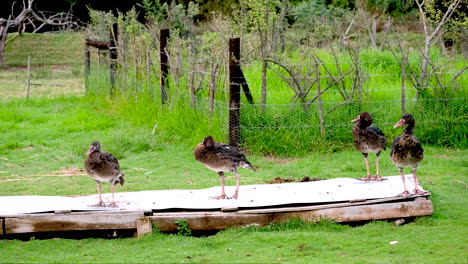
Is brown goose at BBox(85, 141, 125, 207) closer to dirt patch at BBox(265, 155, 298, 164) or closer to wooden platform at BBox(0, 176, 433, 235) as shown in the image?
wooden platform at BBox(0, 176, 433, 235)

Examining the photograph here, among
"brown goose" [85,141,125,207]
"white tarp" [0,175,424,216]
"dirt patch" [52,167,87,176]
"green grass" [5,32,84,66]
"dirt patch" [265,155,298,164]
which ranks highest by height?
"green grass" [5,32,84,66]

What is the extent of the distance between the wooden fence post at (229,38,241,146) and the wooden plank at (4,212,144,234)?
500 cm

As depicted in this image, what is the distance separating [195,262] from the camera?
23.7ft

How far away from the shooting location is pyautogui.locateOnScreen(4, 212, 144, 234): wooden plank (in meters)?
8.11

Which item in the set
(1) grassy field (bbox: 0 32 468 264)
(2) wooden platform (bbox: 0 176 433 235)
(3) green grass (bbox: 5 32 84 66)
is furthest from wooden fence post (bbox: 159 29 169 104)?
(3) green grass (bbox: 5 32 84 66)

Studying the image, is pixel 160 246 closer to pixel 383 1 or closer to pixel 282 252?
pixel 282 252

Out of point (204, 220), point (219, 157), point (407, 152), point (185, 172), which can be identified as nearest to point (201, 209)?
point (204, 220)

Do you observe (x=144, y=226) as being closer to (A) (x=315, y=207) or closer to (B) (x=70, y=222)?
(B) (x=70, y=222)

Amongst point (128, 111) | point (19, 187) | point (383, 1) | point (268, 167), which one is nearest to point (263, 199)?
point (268, 167)

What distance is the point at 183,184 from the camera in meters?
10.9

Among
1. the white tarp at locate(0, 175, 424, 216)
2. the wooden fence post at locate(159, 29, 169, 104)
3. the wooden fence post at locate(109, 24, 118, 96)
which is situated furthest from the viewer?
the wooden fence post at locate(109, 24, 118, 96)

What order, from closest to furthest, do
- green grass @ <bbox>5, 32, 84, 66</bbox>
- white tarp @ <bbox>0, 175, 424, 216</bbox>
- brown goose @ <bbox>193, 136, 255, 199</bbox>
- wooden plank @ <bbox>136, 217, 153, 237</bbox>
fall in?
wooden plank @ <bbox>136, 217, 153, 237</bbox>, white tarp @ <bbox>0, 175, 424, 216</bbox>, brown goose @ <bbox>193, 136, 255, 199</bbox>, green grass @ <bbox>5, 32, 84, 66</bbox>

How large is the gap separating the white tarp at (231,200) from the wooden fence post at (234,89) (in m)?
3.34

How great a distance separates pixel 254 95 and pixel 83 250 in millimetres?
7552
